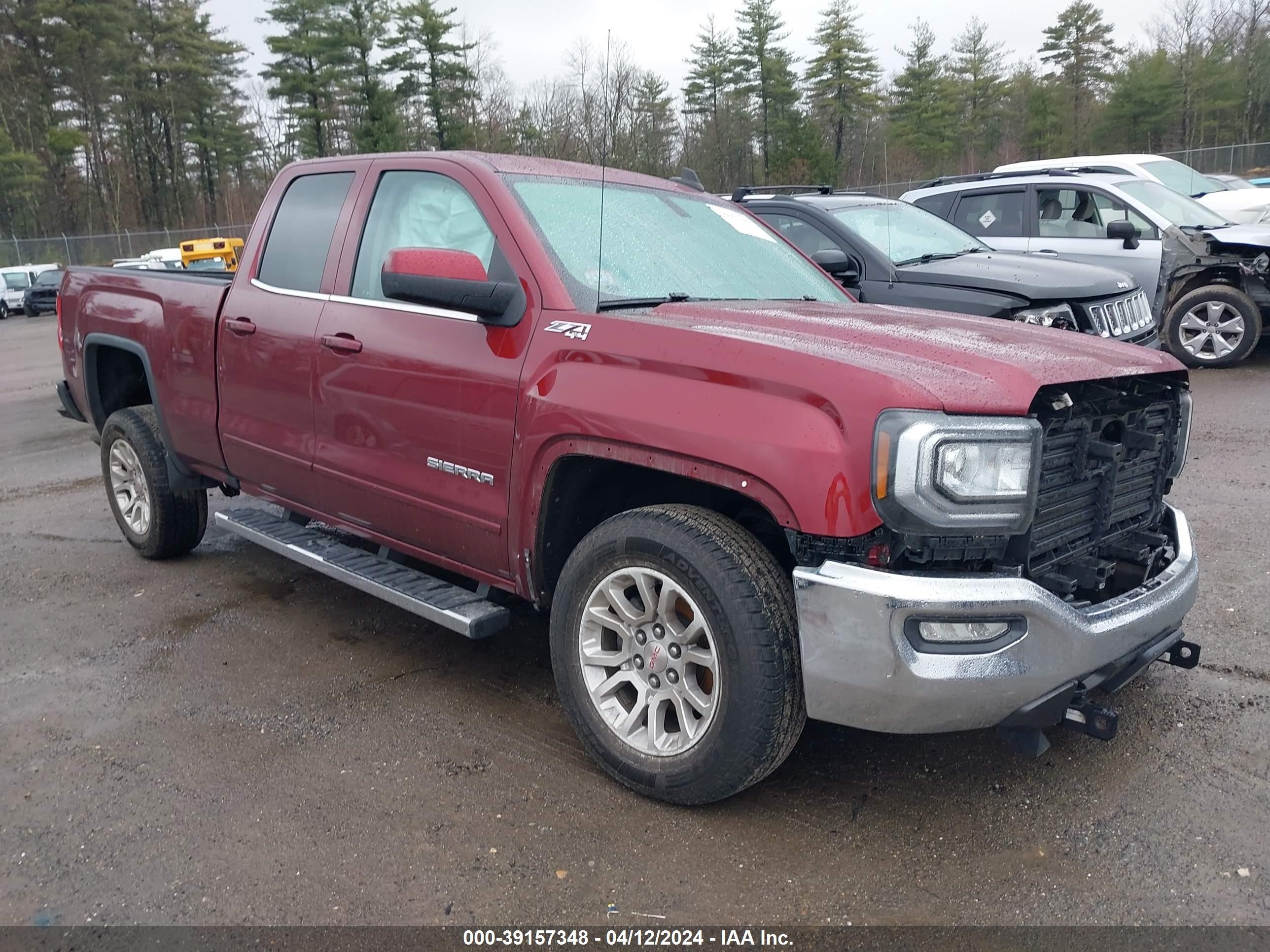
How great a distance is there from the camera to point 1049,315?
6777mm

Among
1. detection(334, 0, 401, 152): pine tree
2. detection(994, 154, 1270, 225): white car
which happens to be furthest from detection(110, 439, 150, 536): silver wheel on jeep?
detection(334, 0, 401, 152): pine tree

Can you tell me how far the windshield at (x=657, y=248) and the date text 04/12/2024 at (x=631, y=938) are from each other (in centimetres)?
186

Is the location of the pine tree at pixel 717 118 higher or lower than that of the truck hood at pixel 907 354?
higher

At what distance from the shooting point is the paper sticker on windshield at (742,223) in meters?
4.39

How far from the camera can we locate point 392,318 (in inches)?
147

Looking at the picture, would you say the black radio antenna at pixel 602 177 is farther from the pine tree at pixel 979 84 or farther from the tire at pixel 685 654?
the pine tree at pixel 979 84

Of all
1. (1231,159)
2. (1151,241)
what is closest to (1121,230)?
(1151,241)

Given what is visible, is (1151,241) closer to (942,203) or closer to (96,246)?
(942,203)

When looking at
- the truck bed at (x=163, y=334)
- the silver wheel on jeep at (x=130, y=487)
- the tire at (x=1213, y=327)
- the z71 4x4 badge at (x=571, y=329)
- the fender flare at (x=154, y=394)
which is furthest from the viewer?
the tire at (x=1213, y=327)

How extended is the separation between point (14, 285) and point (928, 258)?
33413 millimetres

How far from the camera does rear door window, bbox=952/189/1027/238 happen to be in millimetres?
10219

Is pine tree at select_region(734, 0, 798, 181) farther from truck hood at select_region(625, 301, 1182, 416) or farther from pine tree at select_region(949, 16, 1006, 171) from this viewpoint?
pine tree at select_region(949, 16, 1006, 171)

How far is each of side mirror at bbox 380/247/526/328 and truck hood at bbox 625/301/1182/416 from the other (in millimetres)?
359

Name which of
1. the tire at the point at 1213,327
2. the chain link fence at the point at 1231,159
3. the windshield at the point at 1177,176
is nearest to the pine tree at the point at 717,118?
the tire at the point at 1213,327
